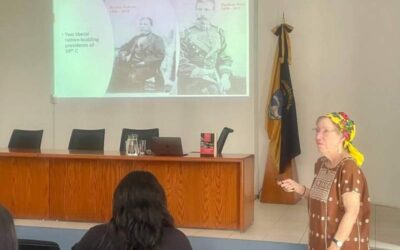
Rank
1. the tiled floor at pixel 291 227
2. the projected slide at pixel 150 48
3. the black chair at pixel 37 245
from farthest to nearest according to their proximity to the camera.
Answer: the projected slide at pixel 150 48, the tiled floor at pixel 291 227, the black chair at pixel 37 245

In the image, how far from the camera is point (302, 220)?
4.99 m

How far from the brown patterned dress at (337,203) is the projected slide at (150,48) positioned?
388 cm

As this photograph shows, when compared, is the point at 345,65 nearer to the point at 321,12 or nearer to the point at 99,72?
the point at 321,12

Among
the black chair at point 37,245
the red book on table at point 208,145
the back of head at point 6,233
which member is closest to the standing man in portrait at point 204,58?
the red book on table at point 208,145

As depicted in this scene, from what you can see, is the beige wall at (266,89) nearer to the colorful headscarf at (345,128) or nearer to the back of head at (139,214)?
the colorful headscarf at (345,128)

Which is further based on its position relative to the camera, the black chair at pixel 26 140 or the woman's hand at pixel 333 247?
the black chair at pixel 26 140

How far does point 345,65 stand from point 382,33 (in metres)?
0.55

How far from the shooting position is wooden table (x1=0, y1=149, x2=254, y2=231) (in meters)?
4.41

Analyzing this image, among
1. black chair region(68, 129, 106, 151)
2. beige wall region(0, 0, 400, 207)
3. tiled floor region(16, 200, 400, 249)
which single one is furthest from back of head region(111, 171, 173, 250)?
beige wall region(0, 0, 400, 207)

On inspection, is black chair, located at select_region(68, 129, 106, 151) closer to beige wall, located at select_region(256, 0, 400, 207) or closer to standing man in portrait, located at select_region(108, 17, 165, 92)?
standing man in portrait, located at select_region(108, 17, 165, 92)

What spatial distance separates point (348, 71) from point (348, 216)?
3.95 m

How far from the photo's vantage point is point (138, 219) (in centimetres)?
179

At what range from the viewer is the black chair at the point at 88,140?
17.8 feet

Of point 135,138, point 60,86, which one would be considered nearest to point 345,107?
point 135,138
